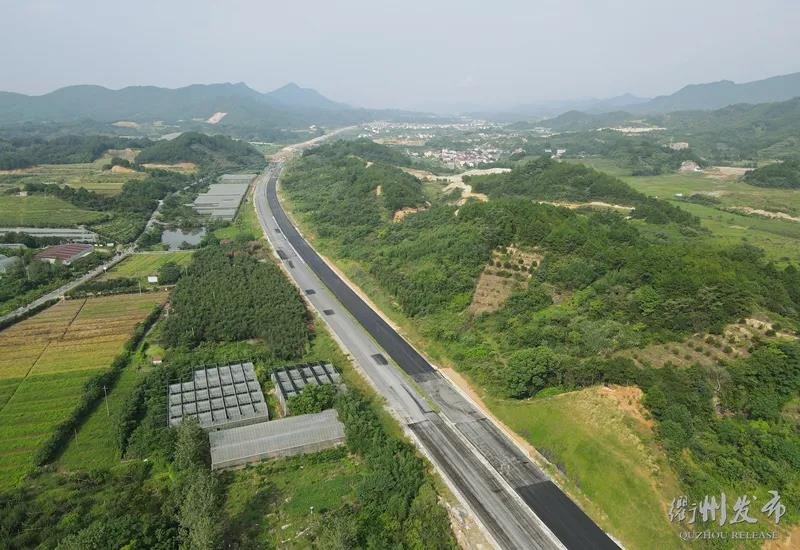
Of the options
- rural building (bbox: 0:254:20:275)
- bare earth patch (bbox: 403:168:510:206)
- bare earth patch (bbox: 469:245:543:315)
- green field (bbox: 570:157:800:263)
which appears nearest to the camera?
bare earth patch (bbox: 469:245:543:315)

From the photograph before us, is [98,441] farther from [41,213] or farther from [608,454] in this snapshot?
[41,213]

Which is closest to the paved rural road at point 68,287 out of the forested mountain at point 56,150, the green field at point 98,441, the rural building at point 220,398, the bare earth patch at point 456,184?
the green field at point 98,441

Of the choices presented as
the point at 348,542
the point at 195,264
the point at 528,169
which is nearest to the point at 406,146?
the point at 528,169

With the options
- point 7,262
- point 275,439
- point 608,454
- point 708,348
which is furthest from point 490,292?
point 7,262

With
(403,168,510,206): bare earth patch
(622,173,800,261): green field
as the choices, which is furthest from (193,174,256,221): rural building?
(622,173,800,261): green field

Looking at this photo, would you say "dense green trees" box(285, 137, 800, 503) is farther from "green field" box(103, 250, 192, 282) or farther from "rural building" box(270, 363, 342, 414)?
"green field" box(103, 250, 192, 282)

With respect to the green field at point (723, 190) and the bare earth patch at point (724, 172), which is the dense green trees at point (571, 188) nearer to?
the green field at point (723, 190)
